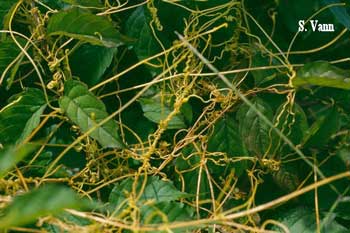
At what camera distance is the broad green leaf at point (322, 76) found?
1007 millimetres

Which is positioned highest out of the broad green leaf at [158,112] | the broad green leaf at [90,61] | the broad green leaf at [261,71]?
the broad green leaf at [90,61]

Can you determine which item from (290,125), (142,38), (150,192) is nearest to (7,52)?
(142,38)

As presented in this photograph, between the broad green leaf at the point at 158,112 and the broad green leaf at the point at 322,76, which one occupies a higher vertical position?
the broad green leaf at the point at 322,76

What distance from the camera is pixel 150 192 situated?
1.01 m

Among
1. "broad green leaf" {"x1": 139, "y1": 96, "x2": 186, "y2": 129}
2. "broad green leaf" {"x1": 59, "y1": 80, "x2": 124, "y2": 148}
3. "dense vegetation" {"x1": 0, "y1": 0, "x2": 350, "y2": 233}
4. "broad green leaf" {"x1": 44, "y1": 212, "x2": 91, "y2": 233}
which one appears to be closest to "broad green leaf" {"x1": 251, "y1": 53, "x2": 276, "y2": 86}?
"dense vegetation" {"x1": 0, "y1": 0, "x2": 350, "y2": 233}

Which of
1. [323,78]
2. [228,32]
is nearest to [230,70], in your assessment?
[228,32]

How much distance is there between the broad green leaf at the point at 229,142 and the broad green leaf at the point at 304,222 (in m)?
0.10

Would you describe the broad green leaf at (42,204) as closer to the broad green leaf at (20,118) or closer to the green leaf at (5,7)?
the broad green leaf at (20,118)

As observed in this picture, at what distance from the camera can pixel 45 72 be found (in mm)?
1122

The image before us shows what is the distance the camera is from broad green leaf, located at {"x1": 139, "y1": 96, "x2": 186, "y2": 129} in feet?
3.56

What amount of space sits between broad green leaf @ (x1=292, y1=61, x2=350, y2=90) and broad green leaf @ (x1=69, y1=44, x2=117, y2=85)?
0.29 metres

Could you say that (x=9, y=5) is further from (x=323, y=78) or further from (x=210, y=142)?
(x=323, y=78)

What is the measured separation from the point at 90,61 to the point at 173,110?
15 centimetres

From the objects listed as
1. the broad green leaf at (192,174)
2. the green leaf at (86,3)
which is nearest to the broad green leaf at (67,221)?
the broad green leaf at (192,174)
